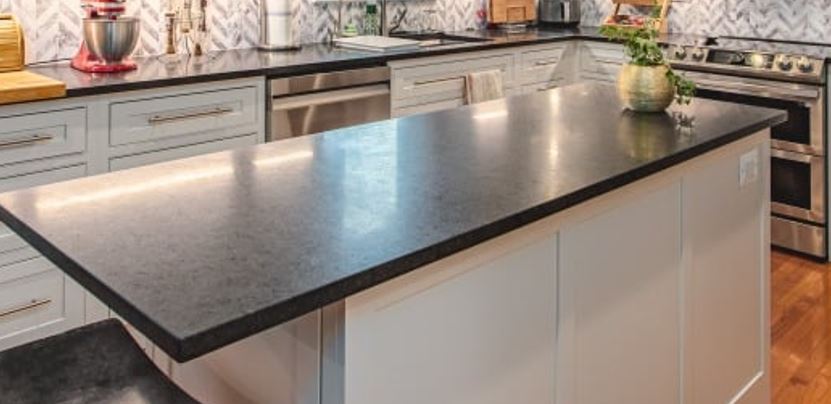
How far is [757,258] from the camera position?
2.54m

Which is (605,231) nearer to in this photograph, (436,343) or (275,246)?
(436,343)

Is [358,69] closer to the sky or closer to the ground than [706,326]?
closer to the sky

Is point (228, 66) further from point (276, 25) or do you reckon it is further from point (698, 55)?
point (698, 55)

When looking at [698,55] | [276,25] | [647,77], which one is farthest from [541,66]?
[647,77]

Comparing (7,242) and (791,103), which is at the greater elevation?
(791,103)

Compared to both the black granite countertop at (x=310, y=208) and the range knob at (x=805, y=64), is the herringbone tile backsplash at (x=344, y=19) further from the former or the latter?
the black granite countertop at (x=310, y=208)

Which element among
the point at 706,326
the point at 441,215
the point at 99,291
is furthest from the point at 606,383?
the point at 99,291

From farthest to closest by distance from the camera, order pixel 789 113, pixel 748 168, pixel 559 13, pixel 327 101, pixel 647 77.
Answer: pixel 559 13 → pixel 789 113 → pixel 327 101 → pixel 748 168 → pixel 647 77

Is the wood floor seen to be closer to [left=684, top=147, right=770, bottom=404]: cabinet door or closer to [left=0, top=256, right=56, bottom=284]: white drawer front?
[left=684, top=147, right=770, bottom=404]: cabinet door

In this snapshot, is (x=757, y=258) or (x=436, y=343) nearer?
(x=436, y=343)

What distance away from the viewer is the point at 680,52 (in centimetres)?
449

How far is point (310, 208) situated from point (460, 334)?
361 mm

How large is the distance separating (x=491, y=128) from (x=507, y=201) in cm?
71

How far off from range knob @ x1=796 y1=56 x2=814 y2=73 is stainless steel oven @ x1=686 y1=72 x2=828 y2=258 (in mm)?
74
